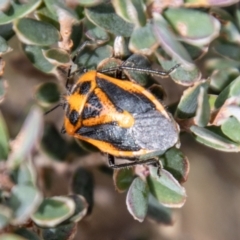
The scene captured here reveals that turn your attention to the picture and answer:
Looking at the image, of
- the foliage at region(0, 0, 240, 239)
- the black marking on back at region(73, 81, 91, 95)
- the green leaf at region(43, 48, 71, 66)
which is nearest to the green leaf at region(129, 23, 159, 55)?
the foliage at region(0, 0, 240, 239)

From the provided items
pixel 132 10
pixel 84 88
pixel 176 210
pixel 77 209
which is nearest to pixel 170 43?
pixel 132 10

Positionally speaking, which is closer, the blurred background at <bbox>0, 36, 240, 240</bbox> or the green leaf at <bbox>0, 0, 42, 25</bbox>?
the green leaf at <bbox>0, 0, 42, 25</bbox>

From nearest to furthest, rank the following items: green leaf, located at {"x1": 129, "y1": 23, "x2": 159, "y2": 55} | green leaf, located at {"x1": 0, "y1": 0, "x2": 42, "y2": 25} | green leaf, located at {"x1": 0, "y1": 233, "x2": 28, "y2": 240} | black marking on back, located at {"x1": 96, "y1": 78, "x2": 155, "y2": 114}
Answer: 1. green leaf, located at {"x1": 0, "y1": 233, "x2": 28, "y2": 240}
2. green leaf, located at {"x1": 0, "y1": 0, "x2": 42, "y2": 25}
3. green leaf, located at {"x1": 129, "y1": 23, "x2": 159, "y2": 55}
4. black marking on back, located at {"x1": 96, "y1": 78, "x2": 155, "y2": 114}

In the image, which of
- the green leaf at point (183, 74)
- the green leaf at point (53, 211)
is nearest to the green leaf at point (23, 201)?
the green leaf at point (53, 211)

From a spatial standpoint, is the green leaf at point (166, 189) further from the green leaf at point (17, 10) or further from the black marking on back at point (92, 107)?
the green leaf at point (17, 10)

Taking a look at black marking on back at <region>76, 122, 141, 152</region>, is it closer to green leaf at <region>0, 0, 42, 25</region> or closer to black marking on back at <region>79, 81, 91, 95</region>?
black marking on back at <region>79, 81, 91, 95</region>

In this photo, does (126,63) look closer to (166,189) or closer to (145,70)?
(145,70)
